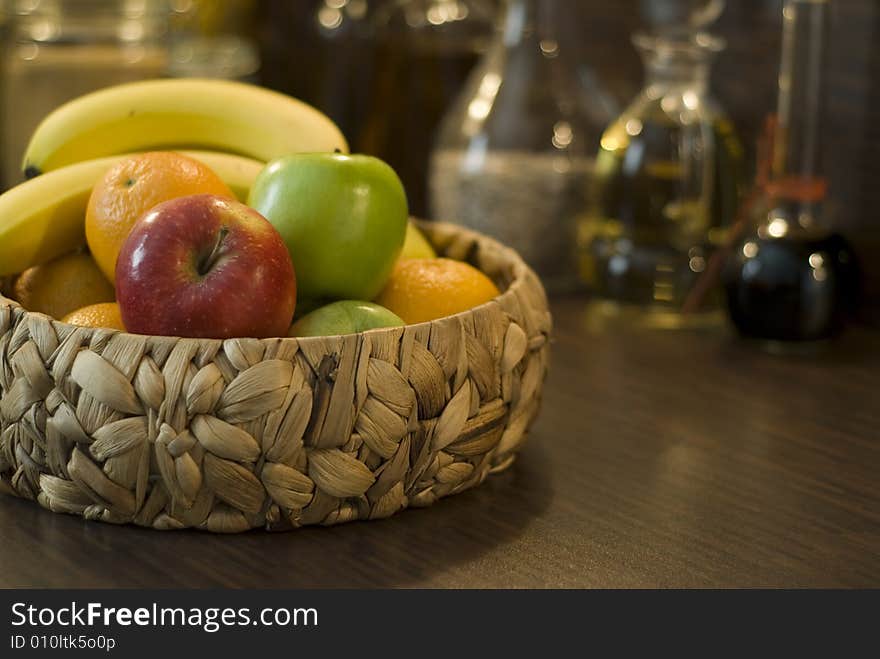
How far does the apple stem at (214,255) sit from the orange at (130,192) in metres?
0.07

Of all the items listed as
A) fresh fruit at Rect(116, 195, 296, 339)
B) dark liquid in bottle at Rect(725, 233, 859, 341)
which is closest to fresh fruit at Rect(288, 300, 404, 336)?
fresh fruit at Rect(116, 195, 296, 339)

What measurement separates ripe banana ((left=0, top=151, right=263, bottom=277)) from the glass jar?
65 cm

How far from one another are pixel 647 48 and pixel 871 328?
0.31 m

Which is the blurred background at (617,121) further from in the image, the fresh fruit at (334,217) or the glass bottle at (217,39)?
the fresh fruit at (334,217)

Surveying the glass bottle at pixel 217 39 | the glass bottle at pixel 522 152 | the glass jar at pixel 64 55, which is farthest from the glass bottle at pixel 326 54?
the glass bottle at pixel 522 152

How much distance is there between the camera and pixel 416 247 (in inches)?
32.9

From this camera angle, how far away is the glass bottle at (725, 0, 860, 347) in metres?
1.01

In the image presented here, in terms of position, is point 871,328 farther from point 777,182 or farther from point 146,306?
point 146,306

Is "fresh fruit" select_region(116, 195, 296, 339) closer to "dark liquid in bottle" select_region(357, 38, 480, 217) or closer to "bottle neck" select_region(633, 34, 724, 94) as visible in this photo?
"bottle neck" select_region(633, 34, 724, 94)

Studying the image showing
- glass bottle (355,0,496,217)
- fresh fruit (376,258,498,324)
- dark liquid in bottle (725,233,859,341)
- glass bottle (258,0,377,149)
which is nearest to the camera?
fresh fruit (376,258,498,324)

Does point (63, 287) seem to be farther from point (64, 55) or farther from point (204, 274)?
point (64, 55)

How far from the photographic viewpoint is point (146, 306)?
2.12 ft

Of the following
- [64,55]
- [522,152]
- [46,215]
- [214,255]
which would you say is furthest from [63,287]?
[64,55]

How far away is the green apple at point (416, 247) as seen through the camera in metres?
0.83
